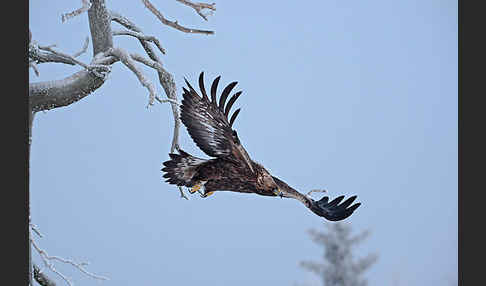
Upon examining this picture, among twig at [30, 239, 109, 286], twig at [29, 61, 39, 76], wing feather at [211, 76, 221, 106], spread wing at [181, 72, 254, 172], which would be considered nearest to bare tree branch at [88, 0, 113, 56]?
twig at [29, 61, 39, 76]

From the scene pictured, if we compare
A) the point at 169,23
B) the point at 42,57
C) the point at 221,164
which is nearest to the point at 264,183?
the point at 221,164

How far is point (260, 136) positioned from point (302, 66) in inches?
11.8

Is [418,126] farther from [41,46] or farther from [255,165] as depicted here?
[41,46]

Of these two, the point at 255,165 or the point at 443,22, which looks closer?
the point at 255,165

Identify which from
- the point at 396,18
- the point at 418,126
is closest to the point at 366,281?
the point at 418,126

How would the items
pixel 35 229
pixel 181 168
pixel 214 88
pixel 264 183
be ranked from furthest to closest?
pixel 35 229
pixel 181 168
pixel 264 183
pixel 214 88

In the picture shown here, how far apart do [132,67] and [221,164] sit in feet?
1.53

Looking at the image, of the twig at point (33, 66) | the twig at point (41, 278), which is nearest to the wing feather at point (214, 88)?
the twig at point (33, 66)

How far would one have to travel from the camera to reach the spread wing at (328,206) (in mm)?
2293

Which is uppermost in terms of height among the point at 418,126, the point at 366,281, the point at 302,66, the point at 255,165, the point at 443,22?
the point at 443,22

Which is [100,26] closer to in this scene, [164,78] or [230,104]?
[164,78]

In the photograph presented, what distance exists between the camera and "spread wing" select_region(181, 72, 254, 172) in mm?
2172

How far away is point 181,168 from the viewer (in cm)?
236

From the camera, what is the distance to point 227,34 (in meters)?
2.48
